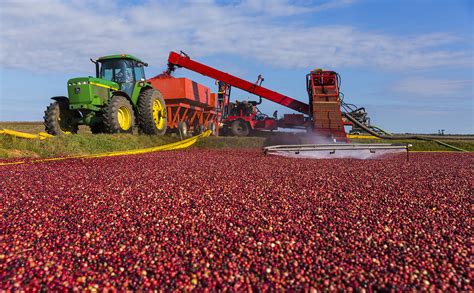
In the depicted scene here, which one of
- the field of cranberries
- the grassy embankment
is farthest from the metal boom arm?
the field of cranberries

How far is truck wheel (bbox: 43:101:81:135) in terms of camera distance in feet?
32.5

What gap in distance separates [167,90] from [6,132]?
245 inches

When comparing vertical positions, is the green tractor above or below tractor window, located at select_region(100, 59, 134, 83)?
below

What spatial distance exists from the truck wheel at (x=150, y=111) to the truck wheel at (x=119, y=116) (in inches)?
16.5

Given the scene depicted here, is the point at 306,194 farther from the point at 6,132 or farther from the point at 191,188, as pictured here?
the point at 6,132

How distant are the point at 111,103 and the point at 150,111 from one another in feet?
5.60

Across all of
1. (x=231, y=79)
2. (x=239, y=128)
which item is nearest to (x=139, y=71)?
(x=231, y=79)

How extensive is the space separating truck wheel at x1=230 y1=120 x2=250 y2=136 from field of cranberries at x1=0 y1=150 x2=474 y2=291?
14.0 meters

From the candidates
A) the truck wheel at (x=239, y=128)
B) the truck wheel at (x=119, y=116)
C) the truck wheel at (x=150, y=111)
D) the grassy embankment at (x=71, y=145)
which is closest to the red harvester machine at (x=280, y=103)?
the truck wheel at (x=239, y=128)

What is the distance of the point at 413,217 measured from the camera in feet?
11.3

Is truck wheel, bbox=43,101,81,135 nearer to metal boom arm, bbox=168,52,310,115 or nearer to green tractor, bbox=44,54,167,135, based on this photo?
green tractor, bbox=44,54,167,135

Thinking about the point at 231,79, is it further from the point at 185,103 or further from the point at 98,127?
the point at 98,127

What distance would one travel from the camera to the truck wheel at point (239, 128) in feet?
63.0

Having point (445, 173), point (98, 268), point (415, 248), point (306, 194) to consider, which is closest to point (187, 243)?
point (98, 268)
